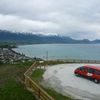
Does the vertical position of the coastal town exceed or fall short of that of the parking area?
Answer: it falls short

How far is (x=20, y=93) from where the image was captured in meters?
21.7

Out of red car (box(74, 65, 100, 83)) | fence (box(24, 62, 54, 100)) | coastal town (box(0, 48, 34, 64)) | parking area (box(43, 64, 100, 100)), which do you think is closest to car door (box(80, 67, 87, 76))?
red car (box(74, 65, 100, 83))

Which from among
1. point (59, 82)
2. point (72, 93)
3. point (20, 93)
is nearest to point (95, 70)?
point (59, 82)

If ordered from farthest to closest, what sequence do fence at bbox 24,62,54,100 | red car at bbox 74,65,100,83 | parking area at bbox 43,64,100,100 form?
1. red car at bbox 74,65,100,83
2. parking area at bbox 43,64,100,100
3. fence at bbox 24,62,54,100

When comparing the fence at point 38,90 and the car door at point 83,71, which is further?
the car door at point 83,71

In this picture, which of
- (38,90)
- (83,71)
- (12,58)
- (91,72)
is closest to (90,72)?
(91,72)

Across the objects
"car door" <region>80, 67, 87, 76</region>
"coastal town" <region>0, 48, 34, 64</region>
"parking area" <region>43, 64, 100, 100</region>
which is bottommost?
"coastal town" <region>0, 48, 34, 64</region>

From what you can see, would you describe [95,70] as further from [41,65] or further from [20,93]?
[41,65]

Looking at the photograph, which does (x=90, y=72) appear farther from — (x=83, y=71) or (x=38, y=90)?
(x=38, y=90)

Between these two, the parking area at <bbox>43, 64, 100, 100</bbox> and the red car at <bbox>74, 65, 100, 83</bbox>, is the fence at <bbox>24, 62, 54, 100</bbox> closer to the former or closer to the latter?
the parking area at <bbox>43, 64, 100, 100</bbox>

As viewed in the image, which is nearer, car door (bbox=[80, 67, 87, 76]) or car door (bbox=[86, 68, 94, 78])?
car door (bbox=[86, 68, 94, 78])

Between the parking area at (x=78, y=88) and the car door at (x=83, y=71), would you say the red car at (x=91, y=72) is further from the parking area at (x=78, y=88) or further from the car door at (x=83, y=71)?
the parking area at (x=78, y=88)

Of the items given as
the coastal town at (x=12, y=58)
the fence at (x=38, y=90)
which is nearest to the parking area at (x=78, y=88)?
the fence at (x=38, y=90)

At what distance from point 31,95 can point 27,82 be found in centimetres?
450
